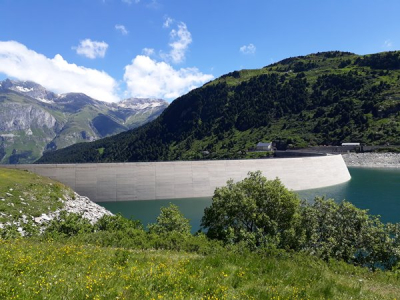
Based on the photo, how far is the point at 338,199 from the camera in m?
52.5

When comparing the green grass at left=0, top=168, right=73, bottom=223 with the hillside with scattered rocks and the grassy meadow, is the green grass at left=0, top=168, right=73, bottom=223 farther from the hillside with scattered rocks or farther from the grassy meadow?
the grassy meadow

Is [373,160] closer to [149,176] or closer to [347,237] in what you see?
[149,176]

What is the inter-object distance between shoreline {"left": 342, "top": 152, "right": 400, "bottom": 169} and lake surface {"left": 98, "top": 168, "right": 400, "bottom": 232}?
43024 millimetres

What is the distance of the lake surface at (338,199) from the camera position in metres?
42.9

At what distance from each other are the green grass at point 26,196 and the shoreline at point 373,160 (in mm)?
113324

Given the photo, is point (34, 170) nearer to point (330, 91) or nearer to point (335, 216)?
point (335, 216)

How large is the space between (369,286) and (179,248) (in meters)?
9.70

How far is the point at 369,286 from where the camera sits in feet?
39.9

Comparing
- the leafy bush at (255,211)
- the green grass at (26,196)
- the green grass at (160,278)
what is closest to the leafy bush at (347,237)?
the leafy bush at (255,211)

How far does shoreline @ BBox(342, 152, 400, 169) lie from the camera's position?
106625 mm

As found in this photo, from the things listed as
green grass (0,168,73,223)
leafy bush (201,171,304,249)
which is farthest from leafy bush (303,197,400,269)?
green grass (0,168,73,223)

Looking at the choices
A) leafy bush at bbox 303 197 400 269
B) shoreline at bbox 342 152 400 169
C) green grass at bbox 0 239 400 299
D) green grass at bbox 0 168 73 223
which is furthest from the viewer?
shoreline at bbox 342 152 400 169

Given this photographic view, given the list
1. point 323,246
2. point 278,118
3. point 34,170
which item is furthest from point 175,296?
point 278,118

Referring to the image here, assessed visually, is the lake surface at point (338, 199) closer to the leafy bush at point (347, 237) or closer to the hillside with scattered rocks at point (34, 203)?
the hillside with scattered rocks at point (34, 203)
